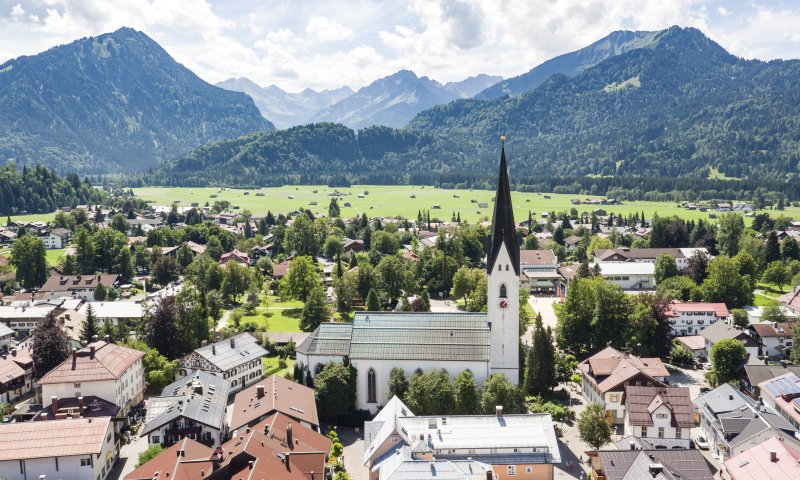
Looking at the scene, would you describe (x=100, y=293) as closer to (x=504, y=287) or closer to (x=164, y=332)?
(x=164, y=332)

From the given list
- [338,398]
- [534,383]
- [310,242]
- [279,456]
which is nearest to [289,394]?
[338,398]

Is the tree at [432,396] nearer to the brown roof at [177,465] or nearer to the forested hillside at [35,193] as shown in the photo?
the brown roof at [177,465]

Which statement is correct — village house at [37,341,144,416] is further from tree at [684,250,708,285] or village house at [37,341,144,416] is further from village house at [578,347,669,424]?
tree at [684,250,708,285]

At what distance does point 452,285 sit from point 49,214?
423 ft

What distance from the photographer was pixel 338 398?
45.9 m

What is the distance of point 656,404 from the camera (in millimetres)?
42562

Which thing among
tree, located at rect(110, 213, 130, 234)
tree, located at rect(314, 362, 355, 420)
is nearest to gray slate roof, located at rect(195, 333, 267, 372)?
tree, located at rect(314, 362, 355, 420)

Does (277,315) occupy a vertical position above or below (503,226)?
below

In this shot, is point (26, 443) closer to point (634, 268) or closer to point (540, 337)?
point (540, 337)

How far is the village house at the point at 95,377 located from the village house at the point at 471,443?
2013 cm

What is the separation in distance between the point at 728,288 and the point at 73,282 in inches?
3387

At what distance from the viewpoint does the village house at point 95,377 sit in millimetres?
46031

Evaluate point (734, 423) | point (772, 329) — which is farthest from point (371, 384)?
point (772, 329)

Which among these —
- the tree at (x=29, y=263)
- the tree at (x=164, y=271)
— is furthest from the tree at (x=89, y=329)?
the tree at (x=29, y=263)
